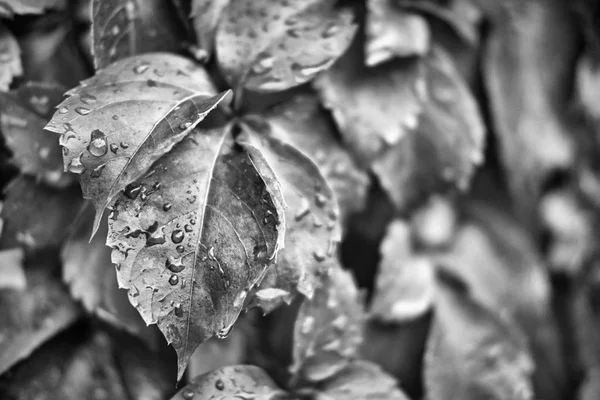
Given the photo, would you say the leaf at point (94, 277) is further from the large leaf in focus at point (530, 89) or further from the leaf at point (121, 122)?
the large leaf in focus at point (530, 89)

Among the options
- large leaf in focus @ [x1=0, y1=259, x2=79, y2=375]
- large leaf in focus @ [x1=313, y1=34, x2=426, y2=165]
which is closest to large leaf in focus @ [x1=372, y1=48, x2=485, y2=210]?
large leaf in focus @ [x1=313, y1=34, x2=426, y2=165]

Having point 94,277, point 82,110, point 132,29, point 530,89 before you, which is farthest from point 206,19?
point 530,89

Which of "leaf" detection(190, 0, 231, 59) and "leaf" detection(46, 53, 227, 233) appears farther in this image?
"leaf" detection(190, 0, 231, 59)

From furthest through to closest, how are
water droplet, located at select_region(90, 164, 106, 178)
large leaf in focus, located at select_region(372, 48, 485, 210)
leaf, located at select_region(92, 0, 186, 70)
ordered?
large leaf in focus, located at select_region(372, 48, 485, 210) < leaf, located at select_region(92, 0, 186, 70) < water droplet, located at select_region(90, 164, 106, 178)

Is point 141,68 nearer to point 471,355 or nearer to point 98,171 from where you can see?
point 98,171

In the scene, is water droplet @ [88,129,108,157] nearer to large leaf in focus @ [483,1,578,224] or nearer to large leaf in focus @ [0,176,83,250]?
large leaf in focus @ [0,176,83,250]

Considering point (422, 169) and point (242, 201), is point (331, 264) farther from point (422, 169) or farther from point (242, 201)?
point (422, 169)

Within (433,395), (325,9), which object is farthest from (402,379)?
(325,9)
